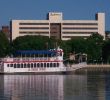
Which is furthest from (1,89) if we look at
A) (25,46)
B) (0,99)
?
(25,46)

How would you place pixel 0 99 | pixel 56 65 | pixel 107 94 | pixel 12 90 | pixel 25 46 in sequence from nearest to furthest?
pixel 0 99, pixel 107 94, pixel 12 90, pixel 56 65, pixel 25 46

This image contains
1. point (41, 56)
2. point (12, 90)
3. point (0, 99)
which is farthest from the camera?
point (41, 56)

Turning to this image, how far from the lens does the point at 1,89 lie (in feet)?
291

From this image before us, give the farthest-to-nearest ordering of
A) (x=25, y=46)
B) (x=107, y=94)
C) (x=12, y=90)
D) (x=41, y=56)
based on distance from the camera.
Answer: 1. (x=25, y=46)
2. (x=41, y=56)
3. (x=12, y=90)
4. (x=107, y=94)

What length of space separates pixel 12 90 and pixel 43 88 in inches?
221

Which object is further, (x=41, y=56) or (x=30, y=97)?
(x=41, y=56)

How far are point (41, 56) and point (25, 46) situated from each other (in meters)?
40.7

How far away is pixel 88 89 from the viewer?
290 ft

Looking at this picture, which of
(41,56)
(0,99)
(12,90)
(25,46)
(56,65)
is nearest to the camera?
(0,99)

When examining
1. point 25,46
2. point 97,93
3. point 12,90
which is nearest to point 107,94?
point 97,93

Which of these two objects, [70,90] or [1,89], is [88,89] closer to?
[70,90]

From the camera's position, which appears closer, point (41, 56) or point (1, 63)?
point (1, 63)

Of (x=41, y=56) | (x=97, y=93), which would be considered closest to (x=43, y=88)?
(x=97, y=93)

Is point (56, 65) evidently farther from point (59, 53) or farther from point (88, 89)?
point (88, 89)
